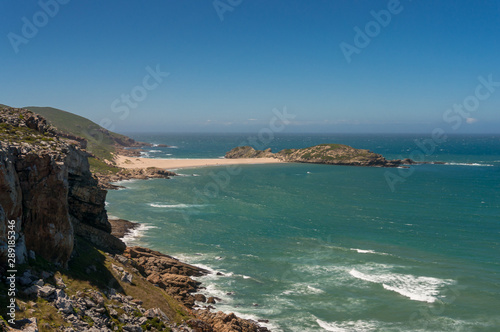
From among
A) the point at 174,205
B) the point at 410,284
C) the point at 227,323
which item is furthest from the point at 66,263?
the point at 174,205

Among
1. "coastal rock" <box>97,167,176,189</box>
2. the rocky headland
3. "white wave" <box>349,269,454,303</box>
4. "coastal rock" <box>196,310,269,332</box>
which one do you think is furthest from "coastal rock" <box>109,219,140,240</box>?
"coastal rock" <box>97,167,176,189</box>

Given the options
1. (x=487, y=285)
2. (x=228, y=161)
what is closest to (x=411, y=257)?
(x=487, y=285)

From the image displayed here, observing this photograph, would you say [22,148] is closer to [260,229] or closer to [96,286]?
[96,286]

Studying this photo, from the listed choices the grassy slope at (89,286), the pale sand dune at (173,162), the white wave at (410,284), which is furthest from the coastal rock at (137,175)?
the white wave at (410,284)

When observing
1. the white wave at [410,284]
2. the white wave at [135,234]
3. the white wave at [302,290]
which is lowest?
the white wave at [302,290]

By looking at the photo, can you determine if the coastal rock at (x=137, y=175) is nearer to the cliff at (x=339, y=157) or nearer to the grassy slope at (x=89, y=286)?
the cliff at (x=339, y=157)
